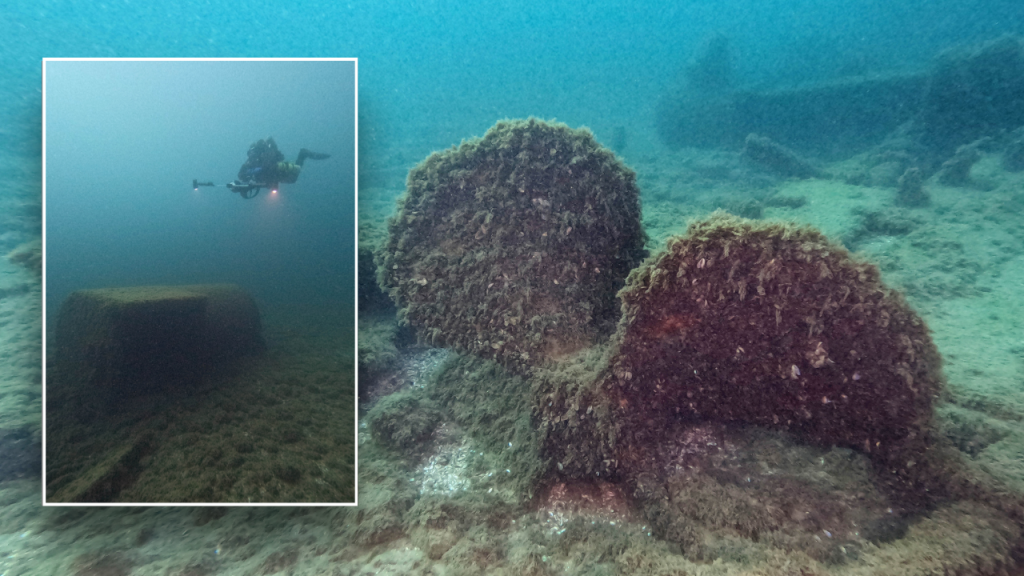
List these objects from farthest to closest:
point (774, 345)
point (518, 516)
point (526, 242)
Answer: point (526, 242)
point (518, 516)
point (774, 345)

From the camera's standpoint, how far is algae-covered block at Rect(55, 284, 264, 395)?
2.67 meters

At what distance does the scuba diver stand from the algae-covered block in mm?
651

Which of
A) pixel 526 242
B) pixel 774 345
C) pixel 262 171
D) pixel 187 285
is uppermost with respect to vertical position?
pixel 262 171

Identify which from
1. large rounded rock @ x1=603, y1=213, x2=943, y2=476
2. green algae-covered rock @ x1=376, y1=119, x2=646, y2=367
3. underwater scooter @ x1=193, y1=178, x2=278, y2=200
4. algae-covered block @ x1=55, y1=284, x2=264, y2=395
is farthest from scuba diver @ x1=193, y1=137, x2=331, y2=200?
large rounded rock @ x1=603, y1=213, x2=943, y2=476

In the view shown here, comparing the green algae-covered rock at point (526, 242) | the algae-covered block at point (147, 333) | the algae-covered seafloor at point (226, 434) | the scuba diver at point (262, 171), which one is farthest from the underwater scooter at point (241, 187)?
the green algae-covered rock at point (526, 242)

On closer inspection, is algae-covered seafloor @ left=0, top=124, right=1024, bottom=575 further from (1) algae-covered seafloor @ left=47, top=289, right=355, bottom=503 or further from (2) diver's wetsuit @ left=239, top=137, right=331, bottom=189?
(2) diver's wetsuit @ left=239, top=137, right=331, bottom=189

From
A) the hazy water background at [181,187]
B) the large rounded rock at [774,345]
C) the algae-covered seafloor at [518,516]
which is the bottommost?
the algae-covered seafloor at [518,516]

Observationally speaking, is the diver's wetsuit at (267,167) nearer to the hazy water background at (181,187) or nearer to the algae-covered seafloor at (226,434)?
the hazy water background at (181,187)

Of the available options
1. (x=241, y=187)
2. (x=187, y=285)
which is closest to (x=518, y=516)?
(x=187, y=285)

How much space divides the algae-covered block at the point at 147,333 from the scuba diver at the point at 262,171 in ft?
2.14

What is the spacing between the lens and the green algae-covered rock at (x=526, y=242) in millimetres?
3309

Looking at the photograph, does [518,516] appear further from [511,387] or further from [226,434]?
[226,434]

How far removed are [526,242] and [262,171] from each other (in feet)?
6.27

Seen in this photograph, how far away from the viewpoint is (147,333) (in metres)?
2.71
